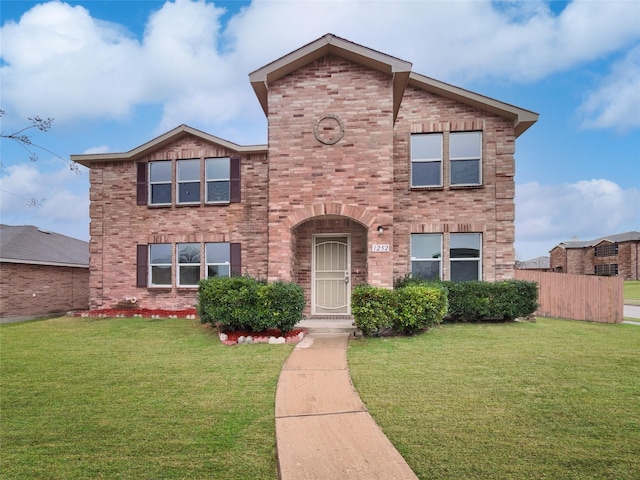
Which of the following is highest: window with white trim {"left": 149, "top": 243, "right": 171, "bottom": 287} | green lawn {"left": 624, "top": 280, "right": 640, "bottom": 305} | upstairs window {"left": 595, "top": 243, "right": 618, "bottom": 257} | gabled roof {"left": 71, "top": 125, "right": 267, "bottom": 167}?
gabled roof {"left": 71, "top": 125, "right": 267, "bottom": 167}

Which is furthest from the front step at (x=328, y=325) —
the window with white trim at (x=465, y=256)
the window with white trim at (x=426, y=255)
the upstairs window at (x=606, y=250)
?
the upstairs window at (x=606, y=250)

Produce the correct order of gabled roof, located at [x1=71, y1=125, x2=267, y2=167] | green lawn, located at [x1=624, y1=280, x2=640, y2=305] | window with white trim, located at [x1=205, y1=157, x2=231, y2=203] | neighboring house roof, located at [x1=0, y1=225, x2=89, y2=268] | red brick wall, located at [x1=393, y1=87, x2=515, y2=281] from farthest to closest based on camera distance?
1. green lawn, located at [x1=624, y1=280, x2=640, y2=305]
2. neighboring house roof, located at [x1=0, y1=225, x2=89, y2=268]
3. window with white trim, located at [x1=205, y1=157, x2=231, y2=203]
4. gabled roof, located at [x1=71, y1=125, x2=267, y2=167]
5. red brick wall, located at [x1=393, y1=87, x2=515, y2=281]

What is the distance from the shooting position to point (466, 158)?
11344mm

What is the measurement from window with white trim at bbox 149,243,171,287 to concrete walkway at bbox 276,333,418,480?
29.2 feet

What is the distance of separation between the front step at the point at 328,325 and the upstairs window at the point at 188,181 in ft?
21.0

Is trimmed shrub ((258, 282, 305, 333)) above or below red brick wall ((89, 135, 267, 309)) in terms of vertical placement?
below

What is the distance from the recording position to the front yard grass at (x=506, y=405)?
113 inches

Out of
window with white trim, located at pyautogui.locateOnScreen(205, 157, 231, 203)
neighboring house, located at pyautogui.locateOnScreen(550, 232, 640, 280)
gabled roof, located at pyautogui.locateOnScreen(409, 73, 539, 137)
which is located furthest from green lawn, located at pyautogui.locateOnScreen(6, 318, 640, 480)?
neighboring house, located at pyautogui.locateOnScreen(550, 232, 640, 280)

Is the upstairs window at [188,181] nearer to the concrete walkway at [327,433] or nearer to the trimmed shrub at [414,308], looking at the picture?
the trimmed shrub at [414,308]

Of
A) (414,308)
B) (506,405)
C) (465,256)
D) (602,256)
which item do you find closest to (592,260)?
(602,256)

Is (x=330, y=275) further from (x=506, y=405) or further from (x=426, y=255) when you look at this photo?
(x=506, y=405)

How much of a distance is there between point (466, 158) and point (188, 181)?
9499 mm

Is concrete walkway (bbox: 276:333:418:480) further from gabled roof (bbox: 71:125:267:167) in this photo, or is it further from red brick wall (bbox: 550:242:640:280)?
red brick wall (bbox: 550:242:640:280)

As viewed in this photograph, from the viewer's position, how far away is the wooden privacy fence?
38.4 ft
